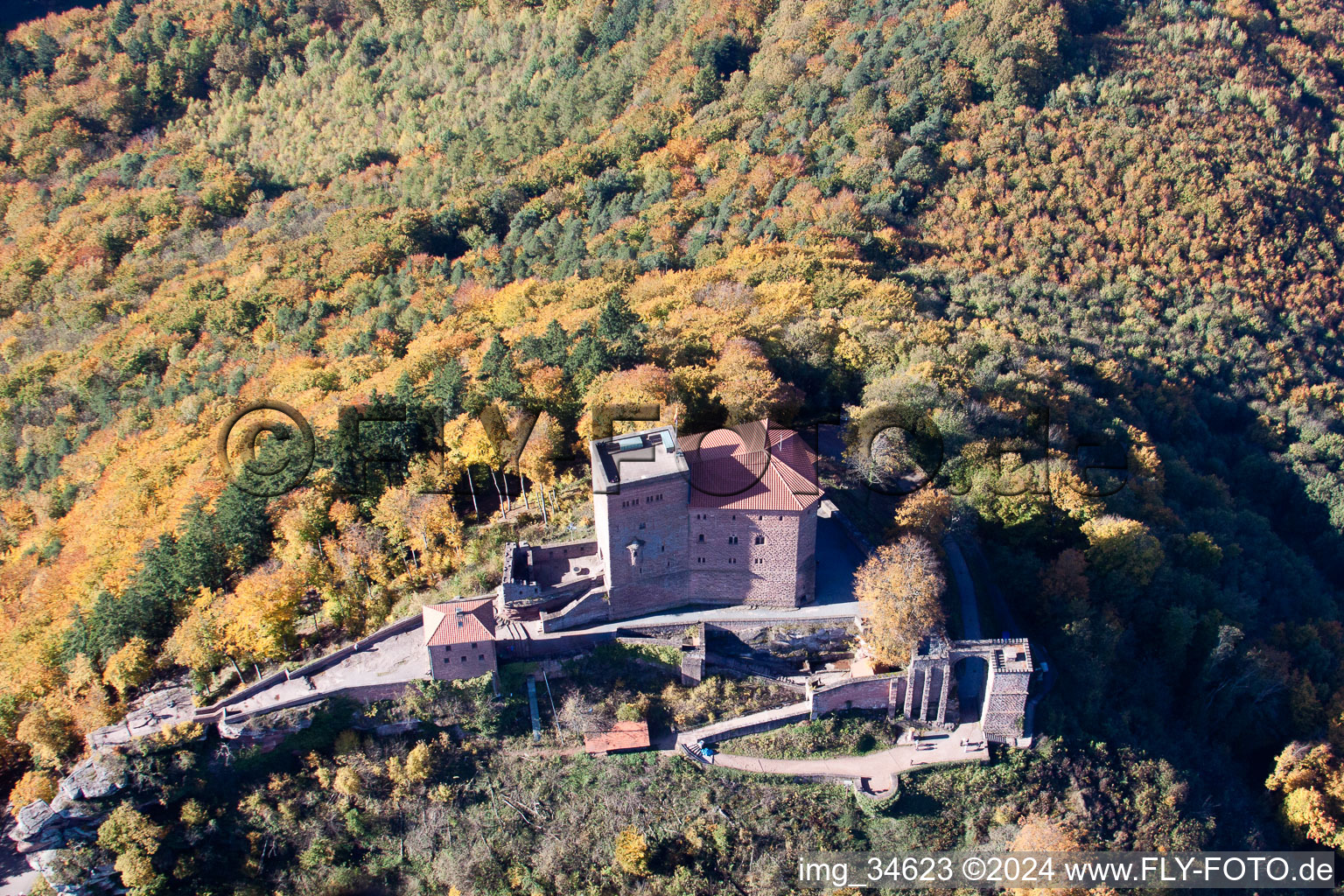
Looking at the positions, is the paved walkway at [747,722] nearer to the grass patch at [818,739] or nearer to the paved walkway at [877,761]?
the grass patch at [818,739]

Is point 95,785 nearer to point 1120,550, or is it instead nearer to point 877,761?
point 877,761

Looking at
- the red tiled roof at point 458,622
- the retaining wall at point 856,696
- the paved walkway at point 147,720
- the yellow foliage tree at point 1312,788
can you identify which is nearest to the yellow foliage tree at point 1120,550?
the yellow foliage tree at point 1312,788

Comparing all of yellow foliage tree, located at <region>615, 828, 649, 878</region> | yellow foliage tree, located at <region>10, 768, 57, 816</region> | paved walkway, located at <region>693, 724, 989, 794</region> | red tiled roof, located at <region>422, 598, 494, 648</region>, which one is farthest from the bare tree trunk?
yellow foliage tree, located at <region>10, 768, 57, 816</region>

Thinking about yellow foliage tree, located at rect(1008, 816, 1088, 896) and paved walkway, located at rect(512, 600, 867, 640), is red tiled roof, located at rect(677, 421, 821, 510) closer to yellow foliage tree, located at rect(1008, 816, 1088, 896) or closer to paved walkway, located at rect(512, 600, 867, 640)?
paved walkway, located at rect(512, 600, 867, 640)

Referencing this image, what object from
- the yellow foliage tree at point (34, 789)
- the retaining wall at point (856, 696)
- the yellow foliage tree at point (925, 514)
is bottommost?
the yellow foliage tree at point (34, 789)

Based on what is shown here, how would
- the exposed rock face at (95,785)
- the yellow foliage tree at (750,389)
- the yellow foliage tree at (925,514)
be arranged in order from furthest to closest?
the yellow foliage tree at (750,389), the yellow foliage tree at (925,514), the exposed rock face at (95,785)

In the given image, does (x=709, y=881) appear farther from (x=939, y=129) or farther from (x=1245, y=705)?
(x=939, y=129)
